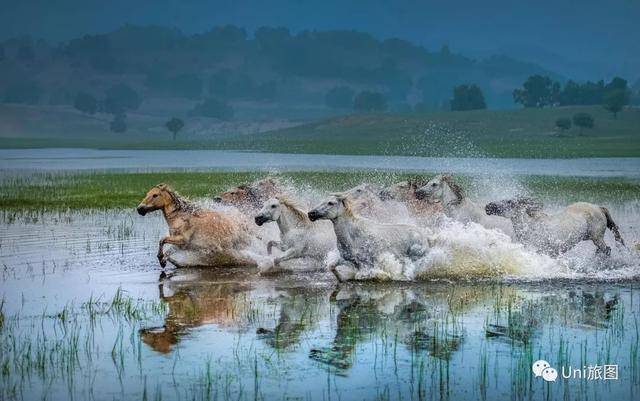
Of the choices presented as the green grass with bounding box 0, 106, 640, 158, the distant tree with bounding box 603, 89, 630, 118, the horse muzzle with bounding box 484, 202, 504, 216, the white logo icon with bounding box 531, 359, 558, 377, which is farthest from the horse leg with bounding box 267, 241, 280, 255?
the distant tree with bounding box 603, 89, 630, 118

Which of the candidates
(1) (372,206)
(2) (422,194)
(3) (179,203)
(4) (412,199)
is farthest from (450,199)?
(3) (179,203)

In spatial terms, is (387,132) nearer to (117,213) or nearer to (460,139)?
(460,139)

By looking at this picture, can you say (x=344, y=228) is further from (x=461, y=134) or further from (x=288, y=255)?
(x=461, y=134)

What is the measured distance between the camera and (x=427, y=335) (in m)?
13.0

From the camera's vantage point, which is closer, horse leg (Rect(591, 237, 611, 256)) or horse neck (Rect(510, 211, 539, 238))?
horse neck (Rect(510, 211, 539, 238))

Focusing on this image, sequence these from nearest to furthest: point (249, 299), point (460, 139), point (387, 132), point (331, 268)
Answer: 1. point (249, 299)
2. point (331, 268)
3. point (460, 139)
4. point (387, 132)

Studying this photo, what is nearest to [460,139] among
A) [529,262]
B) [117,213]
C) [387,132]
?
[387,132]

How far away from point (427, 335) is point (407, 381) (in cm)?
208

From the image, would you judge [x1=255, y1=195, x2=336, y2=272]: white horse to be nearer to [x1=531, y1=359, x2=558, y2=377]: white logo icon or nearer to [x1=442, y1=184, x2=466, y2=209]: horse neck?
[x1=442, y1=184, x2=466, y2=209]: horse neck

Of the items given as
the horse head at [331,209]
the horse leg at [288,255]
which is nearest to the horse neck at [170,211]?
the horse leg at [288,255]

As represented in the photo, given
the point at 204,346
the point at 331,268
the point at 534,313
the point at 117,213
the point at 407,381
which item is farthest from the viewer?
the point at 117,213

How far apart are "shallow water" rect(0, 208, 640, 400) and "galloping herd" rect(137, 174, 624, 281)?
50 cm

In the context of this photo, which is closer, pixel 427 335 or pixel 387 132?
pixel 427 335

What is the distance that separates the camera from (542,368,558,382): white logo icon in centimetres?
1093
